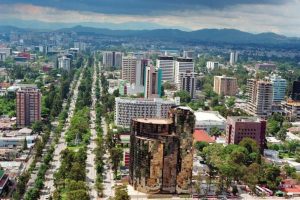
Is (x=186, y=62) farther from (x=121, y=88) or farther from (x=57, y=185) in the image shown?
(x=57, y=185)

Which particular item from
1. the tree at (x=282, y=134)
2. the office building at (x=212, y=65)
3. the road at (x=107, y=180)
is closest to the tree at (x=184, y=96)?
the tree at (x=282, y=134)

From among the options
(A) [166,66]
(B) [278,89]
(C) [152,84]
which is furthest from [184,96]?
(A) [166,66]

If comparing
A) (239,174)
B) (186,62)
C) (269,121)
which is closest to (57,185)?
(239,174)

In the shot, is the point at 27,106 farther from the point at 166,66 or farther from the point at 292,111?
the point at 166,66

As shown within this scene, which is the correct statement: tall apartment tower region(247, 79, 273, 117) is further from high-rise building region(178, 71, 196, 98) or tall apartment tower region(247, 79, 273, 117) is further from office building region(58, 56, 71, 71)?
office building region(58, 56, 71, 71)

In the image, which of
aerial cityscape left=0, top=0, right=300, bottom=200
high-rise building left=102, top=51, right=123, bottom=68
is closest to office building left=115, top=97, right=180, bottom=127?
aerial cityscape left=0, top=0, right=300, bottom=200
